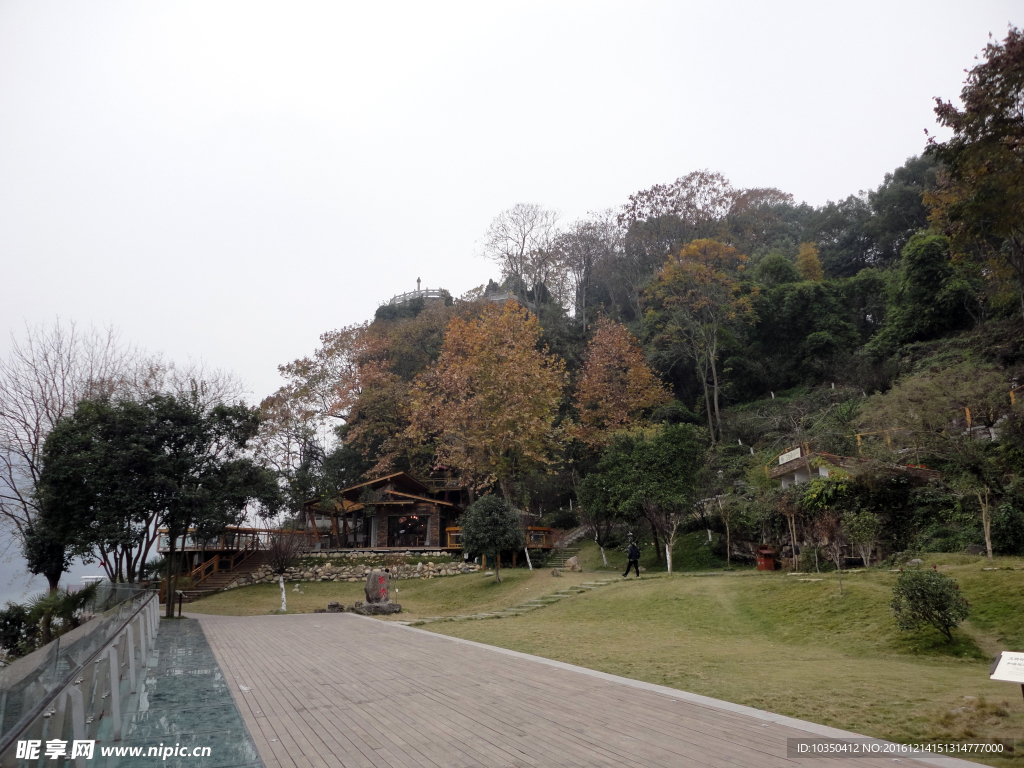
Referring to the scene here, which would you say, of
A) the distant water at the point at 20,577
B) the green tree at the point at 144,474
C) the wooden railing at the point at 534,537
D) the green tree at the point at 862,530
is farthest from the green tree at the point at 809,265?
the distant water at the point at 20,577

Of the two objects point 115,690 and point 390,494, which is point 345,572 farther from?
point 115,690

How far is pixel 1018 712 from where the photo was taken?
5312mm

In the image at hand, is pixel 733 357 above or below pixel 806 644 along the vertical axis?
above

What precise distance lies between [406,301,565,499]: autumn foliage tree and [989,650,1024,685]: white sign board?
2104 centimetres

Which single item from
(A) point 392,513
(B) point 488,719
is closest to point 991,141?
(B) point 488,719

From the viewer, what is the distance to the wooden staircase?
27.4 meters

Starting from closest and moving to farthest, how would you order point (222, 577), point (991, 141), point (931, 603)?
point (931, 603) → point (991, 141) → point (222, 577)

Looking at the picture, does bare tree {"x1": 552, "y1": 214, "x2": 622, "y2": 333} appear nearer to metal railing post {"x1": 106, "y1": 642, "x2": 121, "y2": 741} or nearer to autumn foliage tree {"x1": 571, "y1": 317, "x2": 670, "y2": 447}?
autumn foliage tree {"x1": 571, "y1": 317, "x2": 670, "y2": 447}

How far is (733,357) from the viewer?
117 feet

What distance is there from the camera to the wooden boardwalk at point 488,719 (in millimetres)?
4867

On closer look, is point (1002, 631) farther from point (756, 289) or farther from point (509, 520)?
point (756, 289)

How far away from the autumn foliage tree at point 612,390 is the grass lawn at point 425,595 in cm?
923

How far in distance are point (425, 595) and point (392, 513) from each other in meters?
Answer: 8.83

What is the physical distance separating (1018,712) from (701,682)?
3094 millimetres
